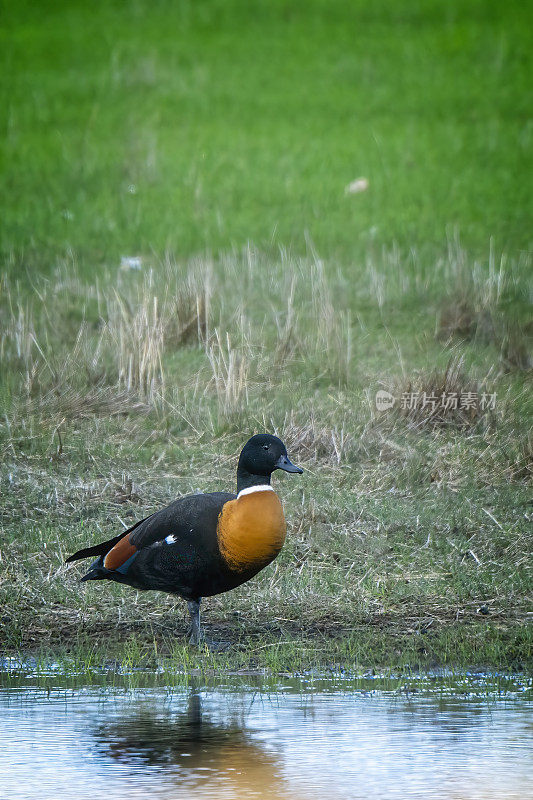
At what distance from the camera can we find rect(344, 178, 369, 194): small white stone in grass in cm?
1914

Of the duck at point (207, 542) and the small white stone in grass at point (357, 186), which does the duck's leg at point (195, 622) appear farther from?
the small white stone in grass at point (357, 186)

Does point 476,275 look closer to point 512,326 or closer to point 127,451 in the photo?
point 512,326

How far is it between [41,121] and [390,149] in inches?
209

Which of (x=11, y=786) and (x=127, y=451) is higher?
(x=127, y=451)

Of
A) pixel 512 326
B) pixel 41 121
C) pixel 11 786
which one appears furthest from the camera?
pixel 41 121

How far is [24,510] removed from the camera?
9.55 metres

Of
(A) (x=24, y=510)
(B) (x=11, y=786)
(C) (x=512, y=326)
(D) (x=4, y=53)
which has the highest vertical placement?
(D) (x=4, y=53)

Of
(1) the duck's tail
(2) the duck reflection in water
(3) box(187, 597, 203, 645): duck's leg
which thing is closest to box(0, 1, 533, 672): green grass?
(3) box(187, 597, 203, 645): duck's leg

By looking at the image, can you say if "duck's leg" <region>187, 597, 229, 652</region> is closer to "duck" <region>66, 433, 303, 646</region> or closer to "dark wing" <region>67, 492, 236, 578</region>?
"duck" <region>66, 433, 303, 646</region>

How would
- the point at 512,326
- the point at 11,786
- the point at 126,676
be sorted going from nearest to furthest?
the point at 11,786 < the point at 126,676 < the point at 512,326

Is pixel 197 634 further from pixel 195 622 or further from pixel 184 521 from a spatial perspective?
pixel 184 521

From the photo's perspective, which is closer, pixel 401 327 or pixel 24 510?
pixel 24 510

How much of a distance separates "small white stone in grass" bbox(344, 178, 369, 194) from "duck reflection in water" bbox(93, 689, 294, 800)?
13.4 metres

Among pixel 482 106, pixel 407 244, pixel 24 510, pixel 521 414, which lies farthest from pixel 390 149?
pixel 24 510
